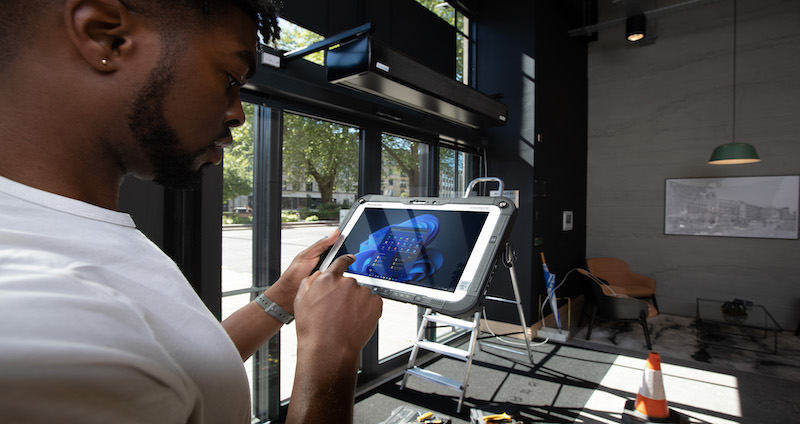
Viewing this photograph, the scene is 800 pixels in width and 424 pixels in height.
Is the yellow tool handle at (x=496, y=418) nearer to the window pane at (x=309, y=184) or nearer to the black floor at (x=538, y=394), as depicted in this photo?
the black floor at (x=538, y=394)

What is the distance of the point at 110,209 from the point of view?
1.76 feet

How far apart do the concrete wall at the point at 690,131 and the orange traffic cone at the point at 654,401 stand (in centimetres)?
355

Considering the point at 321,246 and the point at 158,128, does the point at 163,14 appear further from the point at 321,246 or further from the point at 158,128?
the point at 321,246

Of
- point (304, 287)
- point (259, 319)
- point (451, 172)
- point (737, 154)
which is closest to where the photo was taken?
point (304, 287)

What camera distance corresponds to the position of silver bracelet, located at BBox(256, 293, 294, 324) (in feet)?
3.24

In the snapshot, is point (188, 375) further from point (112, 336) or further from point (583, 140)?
point (583, 140)

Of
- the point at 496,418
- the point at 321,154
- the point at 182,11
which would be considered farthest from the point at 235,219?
the point at 496,418

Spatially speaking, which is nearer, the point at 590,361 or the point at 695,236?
the point at 590,361

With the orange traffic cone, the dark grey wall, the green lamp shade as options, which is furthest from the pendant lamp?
the orange traffic cone

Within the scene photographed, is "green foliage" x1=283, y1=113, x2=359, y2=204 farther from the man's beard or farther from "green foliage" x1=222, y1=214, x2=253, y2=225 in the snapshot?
the man's beard

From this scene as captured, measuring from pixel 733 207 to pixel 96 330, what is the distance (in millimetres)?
6499

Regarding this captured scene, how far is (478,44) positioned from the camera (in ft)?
15.4

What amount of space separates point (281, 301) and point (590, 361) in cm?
367

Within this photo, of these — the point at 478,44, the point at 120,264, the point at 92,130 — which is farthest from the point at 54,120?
the point at 478,44
